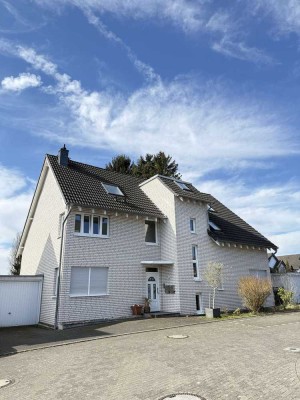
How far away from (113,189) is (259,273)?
482 inches

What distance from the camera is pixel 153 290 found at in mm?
19078

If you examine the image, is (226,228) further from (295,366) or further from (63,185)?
(295,366)

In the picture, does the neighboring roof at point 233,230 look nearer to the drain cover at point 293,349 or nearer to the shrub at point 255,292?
the shrub at point 255,292

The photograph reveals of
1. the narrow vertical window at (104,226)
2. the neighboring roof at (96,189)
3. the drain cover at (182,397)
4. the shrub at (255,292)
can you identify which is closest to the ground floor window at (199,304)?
the shrub at (255,292)

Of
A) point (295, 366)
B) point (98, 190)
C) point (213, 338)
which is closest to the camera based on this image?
point (295, 366)

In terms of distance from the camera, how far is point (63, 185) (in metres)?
17.4

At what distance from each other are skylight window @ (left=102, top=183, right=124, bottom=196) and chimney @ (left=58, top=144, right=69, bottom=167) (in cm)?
275

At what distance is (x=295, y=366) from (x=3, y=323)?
14.5 m

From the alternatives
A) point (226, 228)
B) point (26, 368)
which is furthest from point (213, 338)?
point (226, 228)

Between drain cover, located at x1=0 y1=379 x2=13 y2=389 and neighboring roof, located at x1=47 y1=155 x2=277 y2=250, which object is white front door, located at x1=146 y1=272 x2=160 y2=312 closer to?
neighboring roof, located at x1=47 y1=155 x2=277 y2=250

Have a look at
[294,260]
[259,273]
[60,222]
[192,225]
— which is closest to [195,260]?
[192,225]

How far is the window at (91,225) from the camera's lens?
16828 millimetres

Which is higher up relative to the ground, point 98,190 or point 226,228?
point 98,190

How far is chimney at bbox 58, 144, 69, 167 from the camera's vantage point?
779 inches
